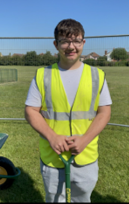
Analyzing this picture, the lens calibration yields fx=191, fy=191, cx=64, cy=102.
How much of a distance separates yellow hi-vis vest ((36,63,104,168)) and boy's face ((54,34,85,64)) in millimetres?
135

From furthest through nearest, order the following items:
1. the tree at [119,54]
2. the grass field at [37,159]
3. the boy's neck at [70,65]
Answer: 1. the tree at [119,54]
2. the grass field at [37,159]
3. the boy's neck at [70,65]

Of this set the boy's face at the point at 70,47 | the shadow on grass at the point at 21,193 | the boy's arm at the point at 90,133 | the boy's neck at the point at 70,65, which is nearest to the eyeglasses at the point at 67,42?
the boy's face at the point at 70,47

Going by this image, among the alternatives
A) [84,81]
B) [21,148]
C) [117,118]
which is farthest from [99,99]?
[117,118]

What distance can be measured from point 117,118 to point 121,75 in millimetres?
1632

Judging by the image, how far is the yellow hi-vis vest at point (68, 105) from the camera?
57.0 inches

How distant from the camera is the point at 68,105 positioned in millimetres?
1448

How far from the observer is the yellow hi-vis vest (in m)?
1.45

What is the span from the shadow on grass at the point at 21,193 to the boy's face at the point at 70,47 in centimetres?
206

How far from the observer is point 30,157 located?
3656mm

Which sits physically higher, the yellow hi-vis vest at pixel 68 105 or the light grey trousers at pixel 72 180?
the yellow hi-vis vest at pixel 68 105

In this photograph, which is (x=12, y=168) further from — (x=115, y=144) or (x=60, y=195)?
(x=115, y=144)

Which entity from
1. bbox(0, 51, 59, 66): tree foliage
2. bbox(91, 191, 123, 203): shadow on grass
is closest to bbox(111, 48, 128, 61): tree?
Answer: bbox(0, 51, 59, 66): tree foliage

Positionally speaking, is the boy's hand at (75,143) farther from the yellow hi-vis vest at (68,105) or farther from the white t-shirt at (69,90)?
the white t-shirt at (69,90)

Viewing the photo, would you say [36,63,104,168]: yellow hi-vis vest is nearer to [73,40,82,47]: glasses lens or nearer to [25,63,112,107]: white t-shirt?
[25,63,112,107]: white t-shirt
